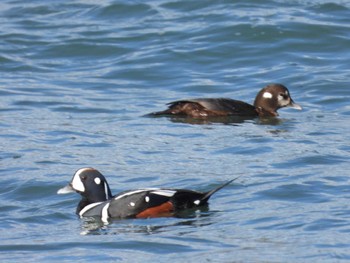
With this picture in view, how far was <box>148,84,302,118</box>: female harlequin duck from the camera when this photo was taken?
56.6 feet

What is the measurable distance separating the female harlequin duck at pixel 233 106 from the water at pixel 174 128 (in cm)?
23

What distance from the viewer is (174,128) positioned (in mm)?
16750

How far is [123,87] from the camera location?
19.7 metres

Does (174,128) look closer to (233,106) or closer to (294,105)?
(233,106)

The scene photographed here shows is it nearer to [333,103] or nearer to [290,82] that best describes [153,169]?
[333,103]

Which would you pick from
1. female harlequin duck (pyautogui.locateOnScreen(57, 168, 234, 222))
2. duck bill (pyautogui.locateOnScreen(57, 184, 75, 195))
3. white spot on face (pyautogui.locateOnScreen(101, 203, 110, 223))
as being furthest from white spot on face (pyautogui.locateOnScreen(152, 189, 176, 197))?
duck bill (pyautogui.locateOnScreen(57, 184, 75, 195))

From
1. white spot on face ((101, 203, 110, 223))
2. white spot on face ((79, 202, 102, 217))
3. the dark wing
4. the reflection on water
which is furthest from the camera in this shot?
the dark wing

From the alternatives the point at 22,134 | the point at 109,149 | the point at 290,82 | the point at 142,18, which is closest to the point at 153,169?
the point at 109,149

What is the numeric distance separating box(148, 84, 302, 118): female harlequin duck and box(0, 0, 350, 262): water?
23cm

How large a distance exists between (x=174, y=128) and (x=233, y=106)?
971mm

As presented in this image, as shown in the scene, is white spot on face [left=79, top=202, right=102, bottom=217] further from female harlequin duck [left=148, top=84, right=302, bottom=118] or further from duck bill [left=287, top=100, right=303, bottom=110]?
duck bill [left=287, top=100, right=303, bottom=110]

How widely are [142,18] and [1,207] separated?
477 inches

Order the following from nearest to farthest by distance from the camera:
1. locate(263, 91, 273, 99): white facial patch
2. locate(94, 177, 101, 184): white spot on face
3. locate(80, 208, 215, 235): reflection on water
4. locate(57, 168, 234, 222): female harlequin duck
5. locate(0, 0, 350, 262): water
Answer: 1. locate(0, 0, 350, 262): water
2. locate(80, 208, 215, 235): reflection on water
3. locate(57, 168, 234, 222): female harlequin duck
4. locate(94, 177, 101, 184): white spot on face
5. locate(263, 91, 273, 99): white facial patch

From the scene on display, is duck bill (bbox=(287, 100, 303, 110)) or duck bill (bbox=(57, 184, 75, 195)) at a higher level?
duck bill (bbox=(57, 184, 75, 195))
